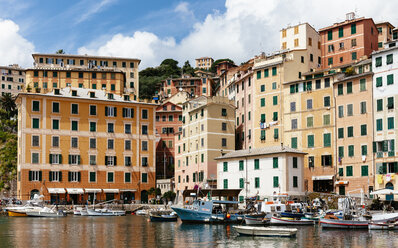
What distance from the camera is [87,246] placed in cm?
3884

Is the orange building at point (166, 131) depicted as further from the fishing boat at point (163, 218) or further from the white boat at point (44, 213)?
the fishing boat at point (163, 218)

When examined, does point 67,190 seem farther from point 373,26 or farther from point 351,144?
point 373,26

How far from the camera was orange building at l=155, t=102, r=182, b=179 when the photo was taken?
4434 inches

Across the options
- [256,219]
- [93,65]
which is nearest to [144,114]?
[93,65]

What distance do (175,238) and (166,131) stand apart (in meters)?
72.4

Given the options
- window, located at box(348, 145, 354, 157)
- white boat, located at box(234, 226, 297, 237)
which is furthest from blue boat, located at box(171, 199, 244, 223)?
window, located at box(348, 145, 354, 157)

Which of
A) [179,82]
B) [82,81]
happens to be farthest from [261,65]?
[179,82]

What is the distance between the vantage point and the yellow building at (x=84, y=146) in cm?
8500

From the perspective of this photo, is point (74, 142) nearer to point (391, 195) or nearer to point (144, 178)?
point (144, 178)

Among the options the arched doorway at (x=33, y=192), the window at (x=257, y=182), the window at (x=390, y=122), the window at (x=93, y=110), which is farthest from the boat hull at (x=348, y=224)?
the window at (x=93, y=110)

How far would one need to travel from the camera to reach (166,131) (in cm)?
11619

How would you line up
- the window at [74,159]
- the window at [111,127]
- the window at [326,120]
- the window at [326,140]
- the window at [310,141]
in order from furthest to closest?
the window at [111,127]
the window at [74,159]
the window at [310,141]
the window at [326,120]
the window at [326,140]

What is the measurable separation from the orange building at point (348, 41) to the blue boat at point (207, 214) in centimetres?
3666

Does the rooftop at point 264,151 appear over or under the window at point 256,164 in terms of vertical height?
over
